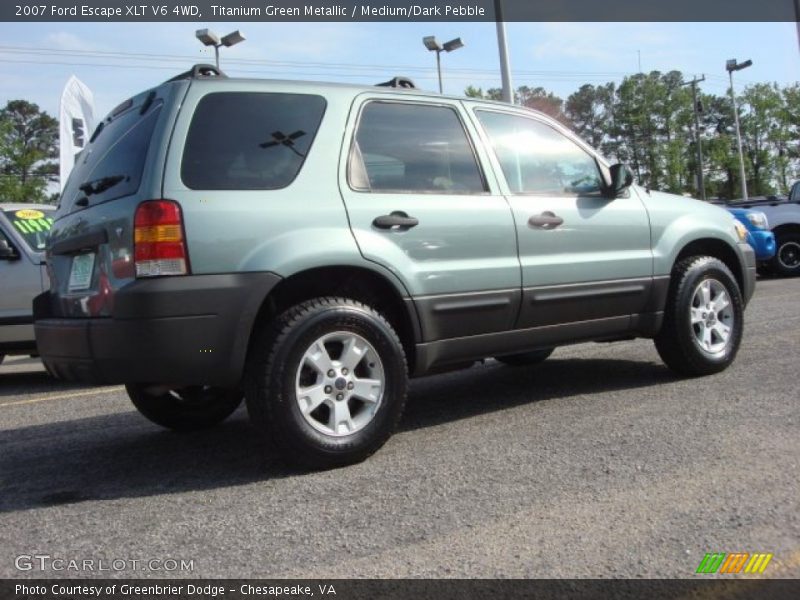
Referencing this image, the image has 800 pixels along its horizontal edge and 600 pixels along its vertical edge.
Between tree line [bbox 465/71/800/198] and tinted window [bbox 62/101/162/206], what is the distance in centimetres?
5827

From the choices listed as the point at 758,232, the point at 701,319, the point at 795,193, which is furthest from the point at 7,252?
the point at 795,193

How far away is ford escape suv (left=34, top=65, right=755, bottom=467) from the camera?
10.7 feet

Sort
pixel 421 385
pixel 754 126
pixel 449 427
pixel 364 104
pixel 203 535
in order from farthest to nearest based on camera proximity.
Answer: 1. pixel 754 126
2. pixel 421 385
3. pixel 449 427
4. pixel 364 104
5. pixel 203 535

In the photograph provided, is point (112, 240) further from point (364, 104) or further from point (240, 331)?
point (364, 104)

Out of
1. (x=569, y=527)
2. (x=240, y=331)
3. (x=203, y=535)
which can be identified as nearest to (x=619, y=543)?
(x=569, y=527)

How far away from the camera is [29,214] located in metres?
7.52

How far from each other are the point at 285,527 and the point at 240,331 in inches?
36.4

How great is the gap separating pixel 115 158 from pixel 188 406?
1.59 m

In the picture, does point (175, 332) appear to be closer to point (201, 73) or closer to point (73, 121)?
point (201, 73)

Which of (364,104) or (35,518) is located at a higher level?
(364,104)

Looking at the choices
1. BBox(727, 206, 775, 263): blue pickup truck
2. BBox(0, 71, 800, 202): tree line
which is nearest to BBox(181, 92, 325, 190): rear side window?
BBox(727, 206, 775, 263): blue pickup truck

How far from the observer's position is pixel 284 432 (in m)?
3.35

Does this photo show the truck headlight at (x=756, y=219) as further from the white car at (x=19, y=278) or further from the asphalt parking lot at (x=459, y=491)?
the white car at (x=19, y=278)

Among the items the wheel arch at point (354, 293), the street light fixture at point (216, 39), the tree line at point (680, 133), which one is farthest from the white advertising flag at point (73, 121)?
the tree line at point (680, 133)
